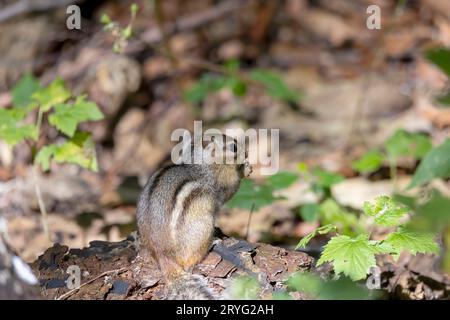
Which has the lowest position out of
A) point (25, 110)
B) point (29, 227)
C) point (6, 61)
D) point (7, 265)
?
point (29, 227)

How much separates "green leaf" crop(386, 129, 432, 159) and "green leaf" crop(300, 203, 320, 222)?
80 centimetres

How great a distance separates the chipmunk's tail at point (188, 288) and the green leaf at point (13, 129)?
1.55 m

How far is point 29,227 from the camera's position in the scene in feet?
18.1

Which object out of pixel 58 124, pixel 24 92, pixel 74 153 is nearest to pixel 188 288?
pixel 58 124

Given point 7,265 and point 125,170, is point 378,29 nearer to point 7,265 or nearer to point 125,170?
point 125,170

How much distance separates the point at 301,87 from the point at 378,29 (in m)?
1.36

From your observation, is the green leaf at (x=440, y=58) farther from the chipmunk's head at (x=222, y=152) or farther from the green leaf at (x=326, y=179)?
the green leaf at (x=326, y=179)

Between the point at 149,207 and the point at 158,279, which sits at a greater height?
the point at 149,207

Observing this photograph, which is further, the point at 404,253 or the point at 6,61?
the point at 6,61

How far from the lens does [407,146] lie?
16.4 feet

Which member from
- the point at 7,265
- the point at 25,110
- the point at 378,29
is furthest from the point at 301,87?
the point at 7,265

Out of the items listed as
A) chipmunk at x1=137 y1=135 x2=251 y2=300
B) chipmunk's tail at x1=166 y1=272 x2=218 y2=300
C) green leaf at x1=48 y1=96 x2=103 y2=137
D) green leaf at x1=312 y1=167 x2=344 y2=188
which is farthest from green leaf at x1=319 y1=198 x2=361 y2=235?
green leaf at x1=48 y1=96 x2=103 y2=137

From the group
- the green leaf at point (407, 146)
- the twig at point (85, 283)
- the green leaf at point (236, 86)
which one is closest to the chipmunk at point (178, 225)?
the twig at point (85, 283)

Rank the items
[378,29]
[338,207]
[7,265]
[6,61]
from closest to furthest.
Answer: [7,265] < [338,207] < [6,61] < [378,29]
